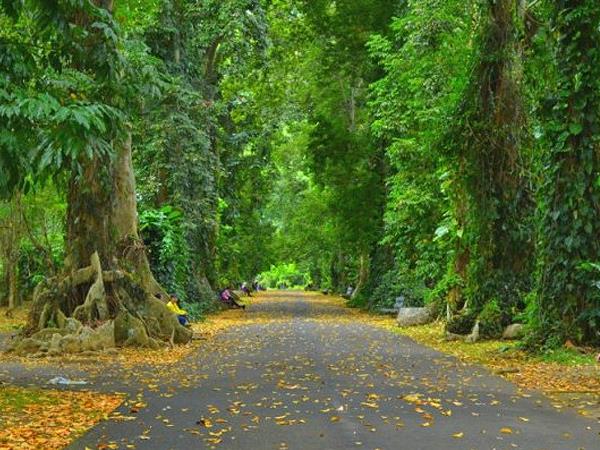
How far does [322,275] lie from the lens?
268 ft

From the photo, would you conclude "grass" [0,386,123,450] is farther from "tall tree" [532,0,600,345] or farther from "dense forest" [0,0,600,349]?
"tall tree" [532,0,600,345]

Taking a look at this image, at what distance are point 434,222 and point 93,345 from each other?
14.3 metres

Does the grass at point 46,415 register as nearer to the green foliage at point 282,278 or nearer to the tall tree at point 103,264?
the tall tree at point 103,264

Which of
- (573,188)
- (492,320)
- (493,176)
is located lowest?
(492,320)

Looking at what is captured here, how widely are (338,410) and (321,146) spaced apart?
27.6 meters

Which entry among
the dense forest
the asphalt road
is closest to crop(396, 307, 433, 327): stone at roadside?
the dense forest

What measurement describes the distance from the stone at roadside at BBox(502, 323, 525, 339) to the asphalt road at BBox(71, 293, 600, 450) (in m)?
3.05

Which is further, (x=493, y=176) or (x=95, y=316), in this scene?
(x=493, y=176)

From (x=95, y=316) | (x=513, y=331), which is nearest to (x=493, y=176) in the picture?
(x=513, y=331)

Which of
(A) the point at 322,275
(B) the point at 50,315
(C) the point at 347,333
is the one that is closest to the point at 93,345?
(B) the point at 50,315

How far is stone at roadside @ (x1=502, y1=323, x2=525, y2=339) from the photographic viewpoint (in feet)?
54.3

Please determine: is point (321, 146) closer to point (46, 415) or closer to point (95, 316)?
point (95, 316)

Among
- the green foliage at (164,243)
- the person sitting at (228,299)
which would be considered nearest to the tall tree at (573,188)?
the green foliage at (164,243)

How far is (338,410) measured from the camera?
855 centimetres
